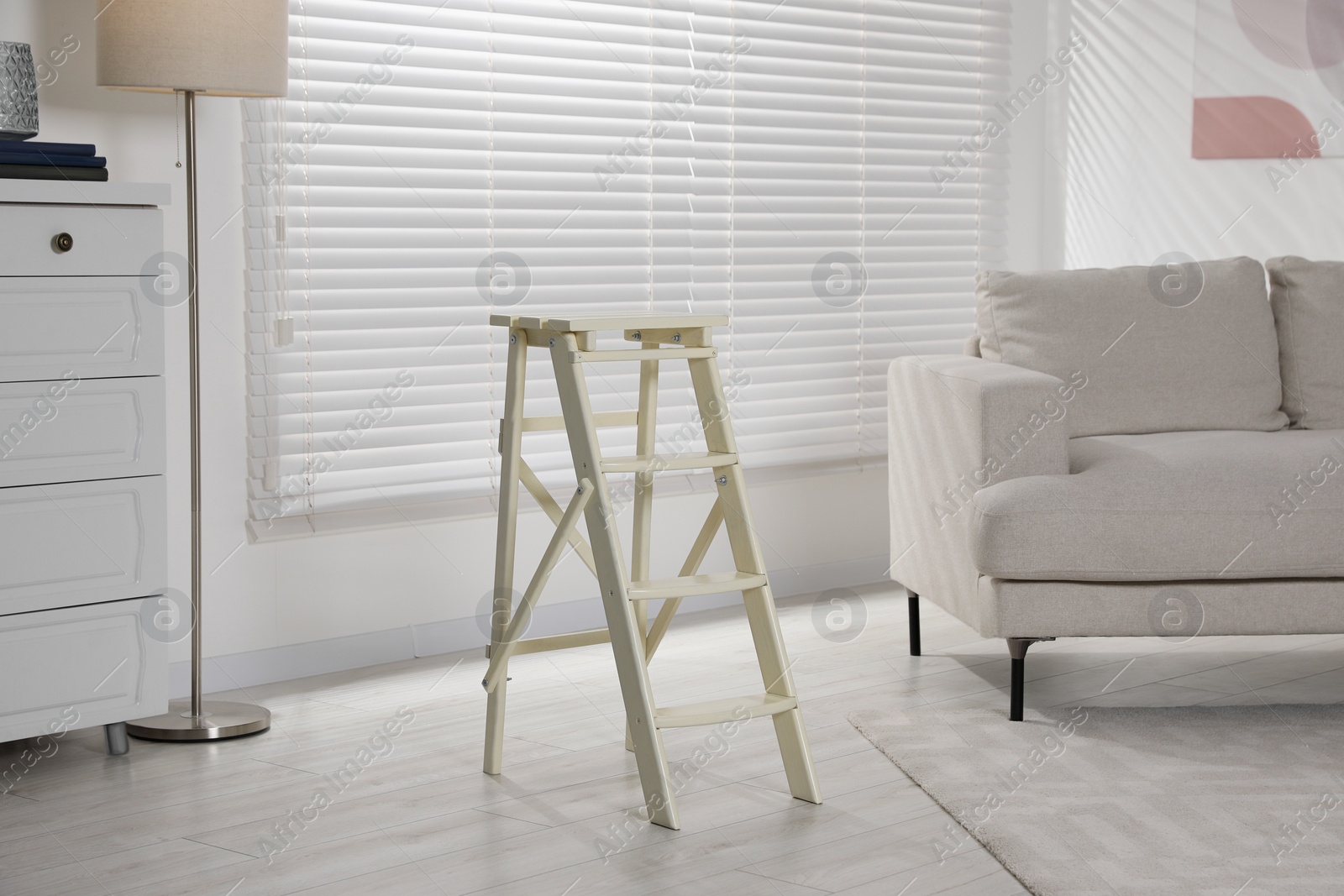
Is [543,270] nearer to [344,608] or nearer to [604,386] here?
[604,386]

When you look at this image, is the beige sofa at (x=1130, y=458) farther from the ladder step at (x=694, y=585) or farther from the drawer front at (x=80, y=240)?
the drawer front at (x=80, y=240)

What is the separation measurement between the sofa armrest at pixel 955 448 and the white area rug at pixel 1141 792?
0.30 meters

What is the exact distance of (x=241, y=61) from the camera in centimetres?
234

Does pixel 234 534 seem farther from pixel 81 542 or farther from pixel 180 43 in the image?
pixel 180 43

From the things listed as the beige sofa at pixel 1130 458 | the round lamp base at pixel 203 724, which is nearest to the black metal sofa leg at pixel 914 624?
the beige sofa at pixel 1130 458

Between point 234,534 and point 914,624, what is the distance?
1.51 m

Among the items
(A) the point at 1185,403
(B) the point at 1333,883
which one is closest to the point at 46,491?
(B) the point at 1333,883

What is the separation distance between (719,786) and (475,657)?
3.39 feet

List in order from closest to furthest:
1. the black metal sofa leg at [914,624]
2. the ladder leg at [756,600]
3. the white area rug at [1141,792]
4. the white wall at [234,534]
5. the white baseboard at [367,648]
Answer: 1. the white area rug at [1141,792]
2. the ladder leg at [756,600]
3. the white wall at [234,534]
4. the white baseboard at [367,648]
5. the black metal sofa leg at [914,624]

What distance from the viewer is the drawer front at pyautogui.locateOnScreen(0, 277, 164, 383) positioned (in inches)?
84.0

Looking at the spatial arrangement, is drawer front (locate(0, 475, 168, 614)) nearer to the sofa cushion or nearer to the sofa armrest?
the sofa armrest

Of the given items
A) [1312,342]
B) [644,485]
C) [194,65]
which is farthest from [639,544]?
[1312,342]

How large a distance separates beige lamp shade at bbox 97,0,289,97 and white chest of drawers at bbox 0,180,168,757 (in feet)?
0.71

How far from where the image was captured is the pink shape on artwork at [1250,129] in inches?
147
